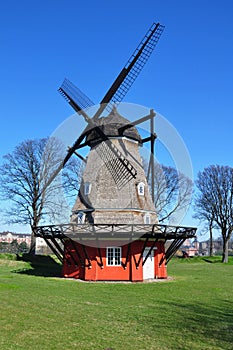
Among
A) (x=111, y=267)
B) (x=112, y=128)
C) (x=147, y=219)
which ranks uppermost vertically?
(x=112, y=128)

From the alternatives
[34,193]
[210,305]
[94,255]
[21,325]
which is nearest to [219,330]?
[210,305]

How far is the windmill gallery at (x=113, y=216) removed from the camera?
720 inches

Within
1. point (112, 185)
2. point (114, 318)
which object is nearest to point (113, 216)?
point (112, 185)

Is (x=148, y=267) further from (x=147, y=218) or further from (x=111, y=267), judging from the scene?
(x=147, y=218)

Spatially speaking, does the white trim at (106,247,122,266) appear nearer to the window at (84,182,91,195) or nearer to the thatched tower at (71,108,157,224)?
the thatched tower at (71,108,157,224)

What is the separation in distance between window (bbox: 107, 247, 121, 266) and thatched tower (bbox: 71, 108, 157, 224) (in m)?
1.48

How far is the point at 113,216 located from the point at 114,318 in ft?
33.7

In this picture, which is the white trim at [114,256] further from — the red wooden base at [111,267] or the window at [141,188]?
the window at [141,188]

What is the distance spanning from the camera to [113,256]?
1869 cm

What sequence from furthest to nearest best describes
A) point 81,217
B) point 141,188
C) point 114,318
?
1. point 141,188
2. point 81,217
3. point 114,318

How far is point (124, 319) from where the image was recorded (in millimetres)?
8977

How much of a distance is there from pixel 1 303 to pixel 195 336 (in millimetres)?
6128

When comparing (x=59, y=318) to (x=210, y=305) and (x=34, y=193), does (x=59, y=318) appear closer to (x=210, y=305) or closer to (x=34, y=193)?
(x=210, y=305)

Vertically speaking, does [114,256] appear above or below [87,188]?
below
